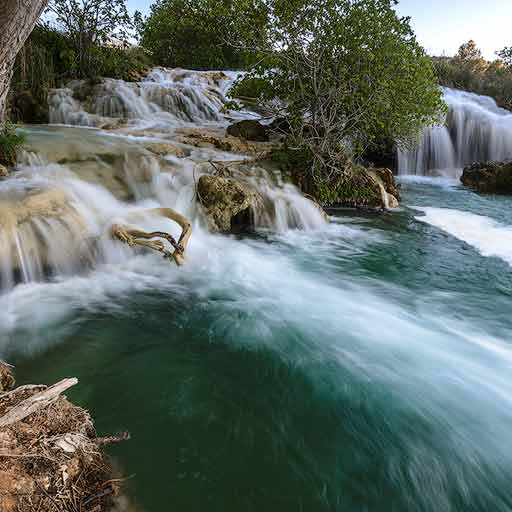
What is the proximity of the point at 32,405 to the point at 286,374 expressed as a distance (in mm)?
1918

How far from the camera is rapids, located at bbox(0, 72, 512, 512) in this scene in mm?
2203

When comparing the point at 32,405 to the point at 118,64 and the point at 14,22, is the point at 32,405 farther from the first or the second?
the point at 118,64

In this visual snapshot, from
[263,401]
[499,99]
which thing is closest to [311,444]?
[263,401]

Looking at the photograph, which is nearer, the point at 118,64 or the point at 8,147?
the point at 8,147

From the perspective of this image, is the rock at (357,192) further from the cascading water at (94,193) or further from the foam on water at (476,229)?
the cascading water at (94,193)

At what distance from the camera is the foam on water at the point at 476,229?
22.0ft

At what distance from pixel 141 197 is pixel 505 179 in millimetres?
12619

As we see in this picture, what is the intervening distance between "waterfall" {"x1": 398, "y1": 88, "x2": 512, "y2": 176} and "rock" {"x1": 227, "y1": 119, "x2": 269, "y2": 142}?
22.8 ft

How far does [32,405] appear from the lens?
69.4 inches

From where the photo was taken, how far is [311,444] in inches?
95.5

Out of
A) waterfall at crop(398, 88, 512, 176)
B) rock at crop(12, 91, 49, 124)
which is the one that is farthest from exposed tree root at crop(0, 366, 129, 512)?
waterfall at crop(398, 88, 512, 176)

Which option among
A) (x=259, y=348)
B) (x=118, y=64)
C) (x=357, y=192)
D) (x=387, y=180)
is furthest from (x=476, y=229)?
(x=118, y=64)

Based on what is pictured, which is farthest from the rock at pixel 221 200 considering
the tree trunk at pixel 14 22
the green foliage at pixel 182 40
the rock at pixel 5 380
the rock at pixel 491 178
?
the green foliage at pixel 182 40

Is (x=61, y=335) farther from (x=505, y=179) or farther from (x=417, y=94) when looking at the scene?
(x=505, y=179)
